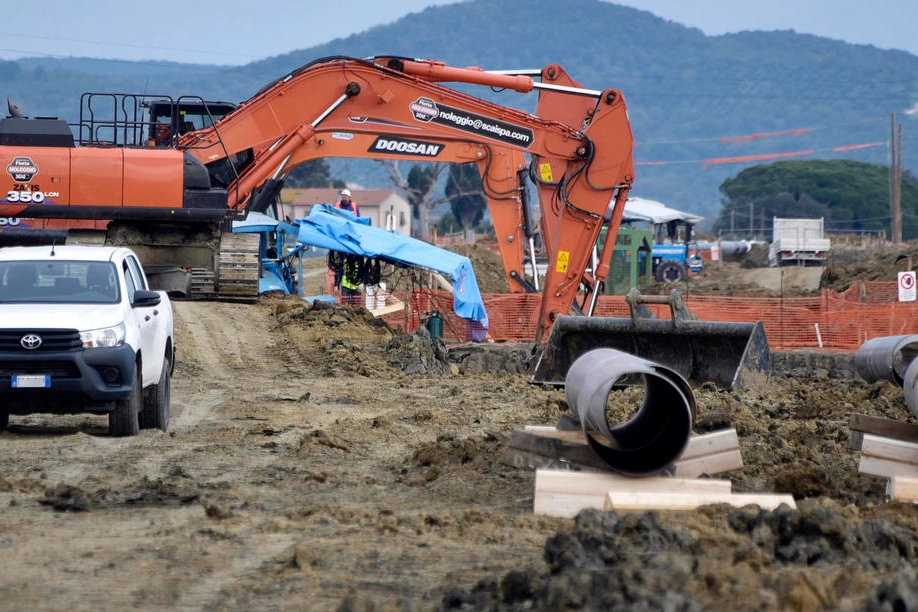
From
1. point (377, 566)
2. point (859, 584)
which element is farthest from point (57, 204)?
point (859, 584)

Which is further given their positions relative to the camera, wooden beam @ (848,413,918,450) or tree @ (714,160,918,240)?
tree @ (714,160,918,240)

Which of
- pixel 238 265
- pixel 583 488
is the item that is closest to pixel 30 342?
pixel 583 488

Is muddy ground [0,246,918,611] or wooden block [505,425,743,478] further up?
wooden block [505,425,743,478]

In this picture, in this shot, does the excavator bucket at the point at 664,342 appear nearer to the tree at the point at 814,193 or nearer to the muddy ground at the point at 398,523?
the muddy ground at the point at 398,523

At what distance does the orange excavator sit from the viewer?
18.4m

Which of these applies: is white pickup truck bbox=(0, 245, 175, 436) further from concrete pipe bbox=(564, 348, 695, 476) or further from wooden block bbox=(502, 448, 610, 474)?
concrete pipe bbox=(564, 348, 695, 476)

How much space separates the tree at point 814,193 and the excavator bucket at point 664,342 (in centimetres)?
11283

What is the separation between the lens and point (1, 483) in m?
9.66

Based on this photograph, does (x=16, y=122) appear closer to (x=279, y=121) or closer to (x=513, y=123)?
(x=279, y=121)

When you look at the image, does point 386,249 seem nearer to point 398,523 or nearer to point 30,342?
point 30,342

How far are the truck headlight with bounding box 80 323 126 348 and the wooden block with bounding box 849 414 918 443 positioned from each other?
6253 mm

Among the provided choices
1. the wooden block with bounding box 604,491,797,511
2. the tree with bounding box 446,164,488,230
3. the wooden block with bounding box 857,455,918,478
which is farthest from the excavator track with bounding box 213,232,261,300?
the tree with bounding box 446,164,488,230

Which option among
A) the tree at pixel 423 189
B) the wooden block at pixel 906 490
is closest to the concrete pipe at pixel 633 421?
the wooden block at pixel 906 490

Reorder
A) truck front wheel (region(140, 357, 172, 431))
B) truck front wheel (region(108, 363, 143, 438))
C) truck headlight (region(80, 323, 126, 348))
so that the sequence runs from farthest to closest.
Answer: truck front wheel (region(140, 357, 172, 431)) < truck front wheel (region(108, 363, 143, 438)) < truck headlight (region(80, 323, 126, 348))
